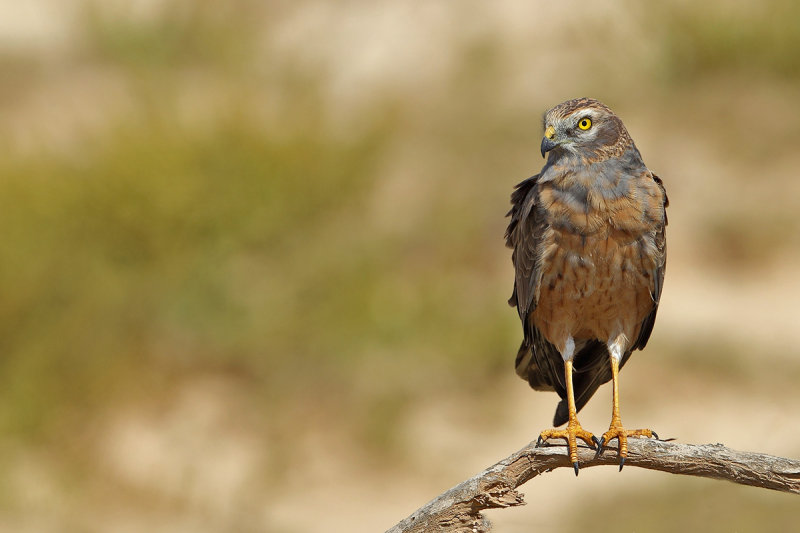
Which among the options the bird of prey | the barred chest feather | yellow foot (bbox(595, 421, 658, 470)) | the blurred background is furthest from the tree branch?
the blurred background

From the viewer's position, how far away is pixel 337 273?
12.5 m

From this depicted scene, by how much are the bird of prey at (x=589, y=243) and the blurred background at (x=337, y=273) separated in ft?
8.95

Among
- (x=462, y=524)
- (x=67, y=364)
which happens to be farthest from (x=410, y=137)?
(x=462, y=524)

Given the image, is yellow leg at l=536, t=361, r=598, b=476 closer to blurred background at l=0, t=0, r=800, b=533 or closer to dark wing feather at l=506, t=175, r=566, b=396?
dark wing feather at l=506, t=175, r=566, b=396

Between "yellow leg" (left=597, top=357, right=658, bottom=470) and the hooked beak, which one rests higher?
the hooked beak

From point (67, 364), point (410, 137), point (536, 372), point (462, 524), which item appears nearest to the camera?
point (462, 524)

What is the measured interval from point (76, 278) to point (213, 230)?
1.70 m

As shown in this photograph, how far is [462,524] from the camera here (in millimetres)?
4867

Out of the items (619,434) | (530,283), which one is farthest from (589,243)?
(619,434)

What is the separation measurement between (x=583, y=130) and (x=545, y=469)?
185 cm

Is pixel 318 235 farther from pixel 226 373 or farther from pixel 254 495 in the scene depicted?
pixel 254 495

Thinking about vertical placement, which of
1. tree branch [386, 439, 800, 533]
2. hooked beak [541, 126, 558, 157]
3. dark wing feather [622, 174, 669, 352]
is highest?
hooked beak [541, 126, 558, 157]

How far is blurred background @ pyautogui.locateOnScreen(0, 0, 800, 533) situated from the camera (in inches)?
428

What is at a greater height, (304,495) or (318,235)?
(318,235)
